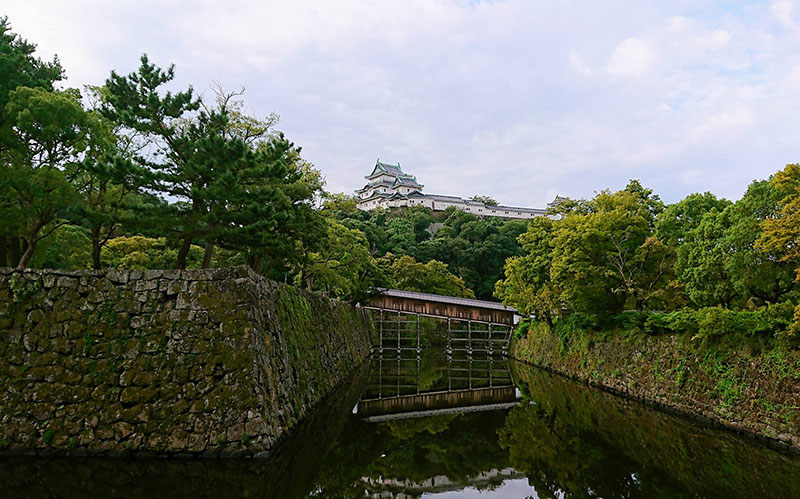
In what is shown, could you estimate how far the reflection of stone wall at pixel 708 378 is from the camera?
890 centimetres

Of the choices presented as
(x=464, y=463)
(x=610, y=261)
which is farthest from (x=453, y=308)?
(x=464, y=463)

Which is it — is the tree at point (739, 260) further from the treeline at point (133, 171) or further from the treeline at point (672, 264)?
the treeline at point (133, 171)

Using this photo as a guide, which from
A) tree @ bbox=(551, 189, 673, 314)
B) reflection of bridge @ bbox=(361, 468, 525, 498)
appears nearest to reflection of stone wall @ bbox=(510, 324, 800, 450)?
tree @ bbox=(551, 189, 673, 314)

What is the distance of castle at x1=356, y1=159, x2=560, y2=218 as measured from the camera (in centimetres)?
7056

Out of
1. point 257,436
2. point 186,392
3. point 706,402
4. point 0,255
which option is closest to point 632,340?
point 706,402

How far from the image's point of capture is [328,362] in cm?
1497

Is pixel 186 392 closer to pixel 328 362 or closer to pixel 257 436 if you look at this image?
pixel 257 436

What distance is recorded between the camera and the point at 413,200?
69.8 metres

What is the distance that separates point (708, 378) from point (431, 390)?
8.78 m

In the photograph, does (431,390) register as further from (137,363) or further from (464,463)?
(137,363)

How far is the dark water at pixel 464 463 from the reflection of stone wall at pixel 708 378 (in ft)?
1.54

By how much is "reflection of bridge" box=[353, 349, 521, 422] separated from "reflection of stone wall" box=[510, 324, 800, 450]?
11.1ft

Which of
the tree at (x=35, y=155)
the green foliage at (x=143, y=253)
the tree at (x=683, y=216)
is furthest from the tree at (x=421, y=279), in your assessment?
the tree at (x=35, y=155)

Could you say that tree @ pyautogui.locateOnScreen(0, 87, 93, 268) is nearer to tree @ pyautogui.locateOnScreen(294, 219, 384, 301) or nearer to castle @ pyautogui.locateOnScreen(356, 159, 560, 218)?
tree @ pyautogui.locateOnScreen(294, 219, 384, 301)
